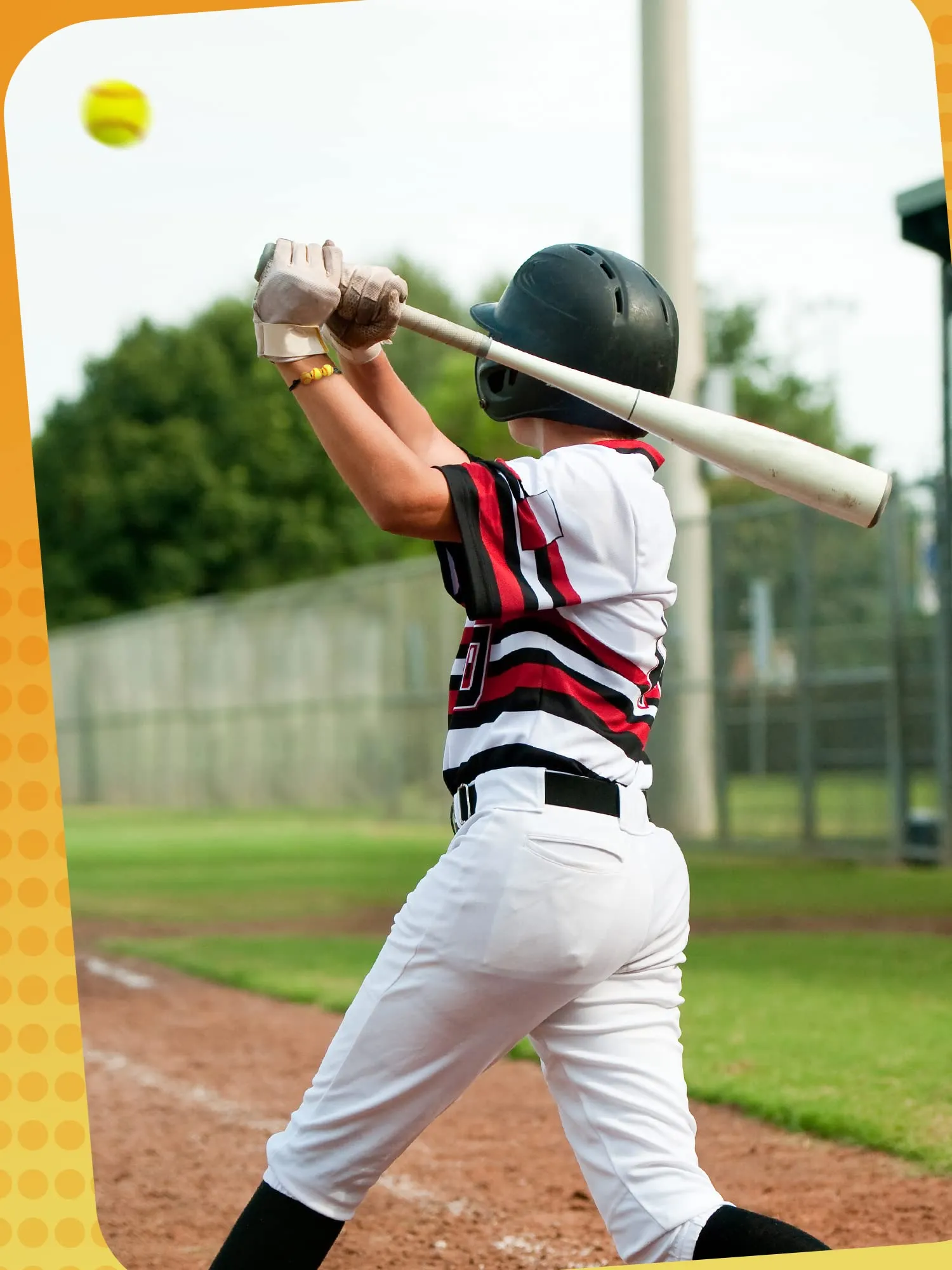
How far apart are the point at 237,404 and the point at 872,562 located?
3525 centimetres

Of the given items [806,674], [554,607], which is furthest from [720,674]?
[554,607]

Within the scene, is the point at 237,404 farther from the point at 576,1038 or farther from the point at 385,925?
the point at 576,1038

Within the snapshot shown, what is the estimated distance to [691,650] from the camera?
14805mm

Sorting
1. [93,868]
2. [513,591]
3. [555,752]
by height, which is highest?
[513,591]

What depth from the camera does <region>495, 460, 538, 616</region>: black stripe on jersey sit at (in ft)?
A: 8.76

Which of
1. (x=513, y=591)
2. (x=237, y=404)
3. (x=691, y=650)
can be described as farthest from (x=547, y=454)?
(x=237, y=404)

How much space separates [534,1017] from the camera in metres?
2.69

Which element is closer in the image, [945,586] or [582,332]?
[582,332]

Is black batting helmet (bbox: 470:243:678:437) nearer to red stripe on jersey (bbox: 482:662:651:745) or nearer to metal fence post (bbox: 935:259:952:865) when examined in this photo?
red stripe on jersey (bbox: 482:662:651:745)

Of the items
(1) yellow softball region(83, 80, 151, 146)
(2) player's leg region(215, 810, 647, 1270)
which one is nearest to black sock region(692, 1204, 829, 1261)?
(2) player's leg region(215, 810, 647, 1270)

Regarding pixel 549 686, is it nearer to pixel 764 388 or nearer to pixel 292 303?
pixel 292 303

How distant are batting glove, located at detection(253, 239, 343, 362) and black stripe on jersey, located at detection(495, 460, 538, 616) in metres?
0.37

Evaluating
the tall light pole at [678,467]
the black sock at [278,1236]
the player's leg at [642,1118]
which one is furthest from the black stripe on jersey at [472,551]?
the tall light pole at [678,467]

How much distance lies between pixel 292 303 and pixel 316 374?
146 millimetres
